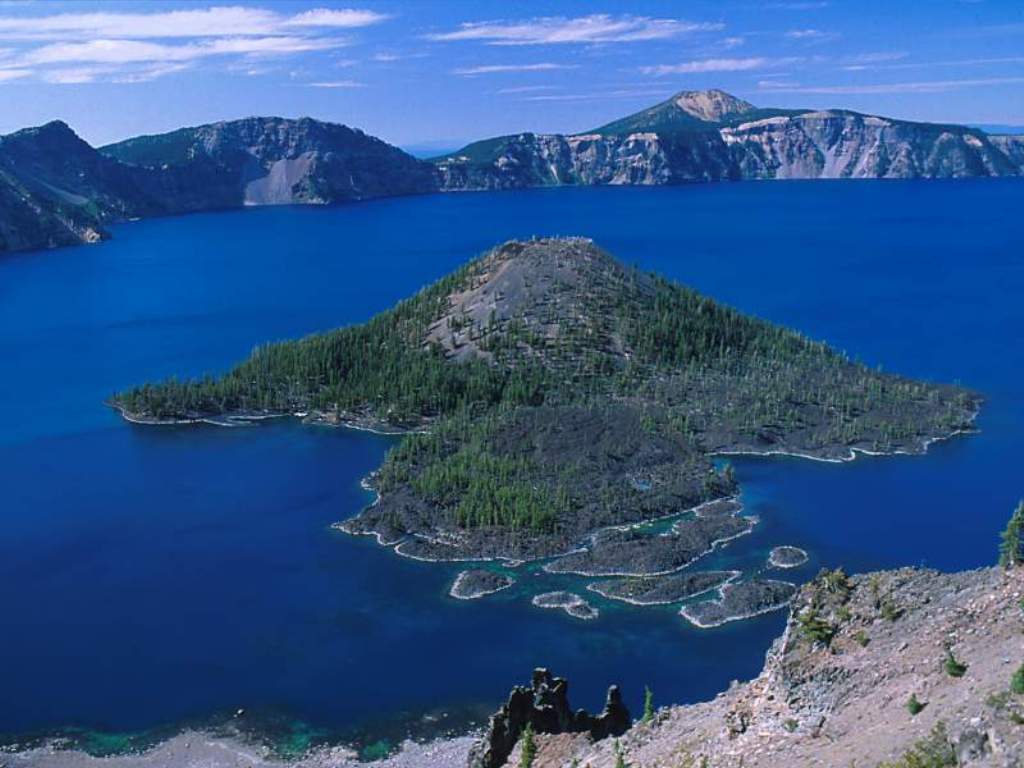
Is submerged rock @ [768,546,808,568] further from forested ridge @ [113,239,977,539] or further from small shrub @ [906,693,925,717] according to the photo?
small shrub @ [906,693,925,717]

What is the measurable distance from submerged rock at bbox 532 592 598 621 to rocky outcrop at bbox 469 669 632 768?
868 inches

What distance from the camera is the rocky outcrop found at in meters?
43.4

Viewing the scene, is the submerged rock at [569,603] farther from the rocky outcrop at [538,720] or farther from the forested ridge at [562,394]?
the rocky outcrop at [538,720]

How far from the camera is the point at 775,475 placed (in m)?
90.5

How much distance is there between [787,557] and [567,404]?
36.4m

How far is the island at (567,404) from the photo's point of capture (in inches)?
3132

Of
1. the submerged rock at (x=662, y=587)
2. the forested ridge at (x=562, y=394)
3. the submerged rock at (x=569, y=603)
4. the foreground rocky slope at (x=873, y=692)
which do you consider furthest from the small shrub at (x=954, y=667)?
the forested ridge at (x=562, y=394)

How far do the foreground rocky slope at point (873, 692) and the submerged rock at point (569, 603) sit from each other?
2547 cm

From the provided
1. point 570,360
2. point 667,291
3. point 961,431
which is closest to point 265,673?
point 570,360

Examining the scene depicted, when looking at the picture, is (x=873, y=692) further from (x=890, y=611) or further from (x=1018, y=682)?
(x=1018, y=682)

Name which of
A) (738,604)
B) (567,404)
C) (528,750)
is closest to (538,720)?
(528,750)

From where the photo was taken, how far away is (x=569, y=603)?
6769 centimetres

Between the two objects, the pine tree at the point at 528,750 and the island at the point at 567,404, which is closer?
the pine tree at the point at 528,750

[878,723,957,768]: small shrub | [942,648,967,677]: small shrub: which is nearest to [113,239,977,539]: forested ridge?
[942,648,967,677]: small shrub
